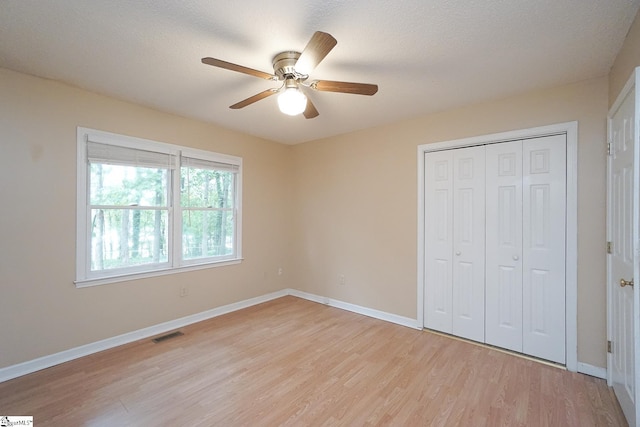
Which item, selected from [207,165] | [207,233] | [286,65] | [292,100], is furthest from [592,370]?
[207,165]

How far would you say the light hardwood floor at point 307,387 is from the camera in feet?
6.23

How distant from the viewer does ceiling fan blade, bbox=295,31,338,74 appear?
5.00 feet

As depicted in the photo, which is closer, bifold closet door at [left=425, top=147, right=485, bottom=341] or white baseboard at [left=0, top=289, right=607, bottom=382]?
white baseboard at [left=0, top=289, right=607, bottom=382]

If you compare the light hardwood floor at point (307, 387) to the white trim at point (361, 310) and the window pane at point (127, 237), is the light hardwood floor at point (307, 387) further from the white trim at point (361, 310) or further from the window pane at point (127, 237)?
the window pane at point (127, 237)

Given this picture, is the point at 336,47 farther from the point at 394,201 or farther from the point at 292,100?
the point at 394,201

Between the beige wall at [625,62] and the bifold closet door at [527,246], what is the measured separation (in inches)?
19.3

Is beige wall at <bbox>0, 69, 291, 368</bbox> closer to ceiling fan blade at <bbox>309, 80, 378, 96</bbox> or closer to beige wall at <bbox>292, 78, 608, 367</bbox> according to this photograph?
beige wall at <bbox>292, 78, 608, 367</bbox>

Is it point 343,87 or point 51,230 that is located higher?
point 343,87

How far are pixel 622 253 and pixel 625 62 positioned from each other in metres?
1.31

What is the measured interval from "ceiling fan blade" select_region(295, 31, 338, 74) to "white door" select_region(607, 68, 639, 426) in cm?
177

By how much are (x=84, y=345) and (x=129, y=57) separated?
2.65 meters

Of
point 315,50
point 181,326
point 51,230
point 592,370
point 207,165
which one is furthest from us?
point 207,165

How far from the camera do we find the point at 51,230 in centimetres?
256

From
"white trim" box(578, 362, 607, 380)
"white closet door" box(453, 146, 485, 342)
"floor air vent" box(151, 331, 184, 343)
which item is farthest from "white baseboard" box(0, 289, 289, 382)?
"white trim" box(578, 362, 607, 380)
